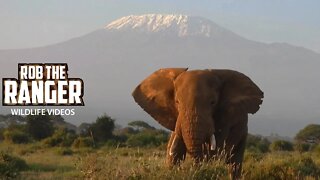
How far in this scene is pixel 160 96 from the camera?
1230cm

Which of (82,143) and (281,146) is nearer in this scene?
(82,143)

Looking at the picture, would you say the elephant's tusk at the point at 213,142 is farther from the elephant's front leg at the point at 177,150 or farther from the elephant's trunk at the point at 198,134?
the elephant's front leg at the point at 177,150

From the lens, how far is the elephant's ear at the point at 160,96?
475 inches

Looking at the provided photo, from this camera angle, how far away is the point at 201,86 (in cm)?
→ 1102

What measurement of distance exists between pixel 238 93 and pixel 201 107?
66.2 inches

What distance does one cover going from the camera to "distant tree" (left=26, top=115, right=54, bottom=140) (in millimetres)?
45281

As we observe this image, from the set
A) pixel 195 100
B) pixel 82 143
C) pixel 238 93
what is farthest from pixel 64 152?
pixel 195 100

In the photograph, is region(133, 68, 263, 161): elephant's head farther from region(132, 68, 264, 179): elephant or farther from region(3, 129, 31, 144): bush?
region(3, 129, 31, 144): bush

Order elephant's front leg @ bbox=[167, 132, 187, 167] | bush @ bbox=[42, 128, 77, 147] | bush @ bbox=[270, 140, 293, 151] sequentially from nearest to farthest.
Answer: elephant's front leg @ bbox=[167, 132, 187, 167]
bush @ bbox=[42, 128, 77, 147]
bush @ bbox=[270, 140, 293, 151]

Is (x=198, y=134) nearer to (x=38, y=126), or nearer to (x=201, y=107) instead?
(x=201, y=107)

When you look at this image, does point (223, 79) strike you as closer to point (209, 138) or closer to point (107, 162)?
point (209, 138)

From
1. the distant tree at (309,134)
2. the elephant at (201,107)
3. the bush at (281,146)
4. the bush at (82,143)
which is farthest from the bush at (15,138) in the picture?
the distant tree at (309,134)

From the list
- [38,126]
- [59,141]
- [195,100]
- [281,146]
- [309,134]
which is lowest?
[195,100]

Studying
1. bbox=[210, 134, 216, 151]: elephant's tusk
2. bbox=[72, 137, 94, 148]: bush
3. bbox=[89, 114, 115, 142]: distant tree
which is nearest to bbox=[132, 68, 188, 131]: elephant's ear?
bbox=[210, 134, 216, 151]: elephant's tusk
